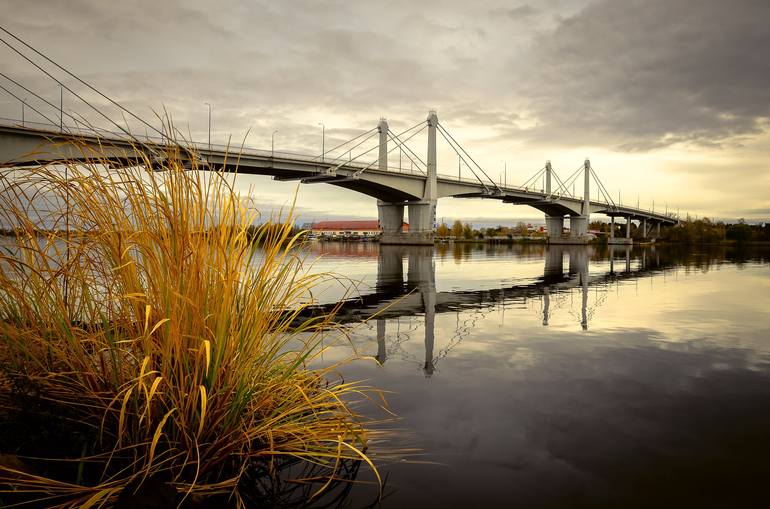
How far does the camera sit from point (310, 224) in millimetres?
4152

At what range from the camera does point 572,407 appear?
14.1 ft

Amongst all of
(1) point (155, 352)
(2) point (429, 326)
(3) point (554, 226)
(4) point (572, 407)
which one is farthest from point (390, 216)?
(1) point (155, 352)

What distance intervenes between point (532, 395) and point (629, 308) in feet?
25.1

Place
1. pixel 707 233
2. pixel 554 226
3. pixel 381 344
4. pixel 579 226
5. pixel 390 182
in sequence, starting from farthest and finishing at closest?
pixel 707 233
pixel 554 226
pixel 579 226
pixel 390 182
pixel 381 344

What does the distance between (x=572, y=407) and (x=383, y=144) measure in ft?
204

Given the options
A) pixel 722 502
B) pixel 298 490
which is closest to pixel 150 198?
pixel 298 490

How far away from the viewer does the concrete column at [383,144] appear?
60.5m

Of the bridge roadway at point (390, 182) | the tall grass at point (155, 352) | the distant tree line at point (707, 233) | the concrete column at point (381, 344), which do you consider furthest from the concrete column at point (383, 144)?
the distant tree line at point (707, 233)

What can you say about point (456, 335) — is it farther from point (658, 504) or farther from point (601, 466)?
point (658, 504)

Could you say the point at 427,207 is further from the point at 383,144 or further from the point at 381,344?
the point at 381,344

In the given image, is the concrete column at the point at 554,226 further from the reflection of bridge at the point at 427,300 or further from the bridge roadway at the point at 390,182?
the reflection of bridge at the point at 427,300

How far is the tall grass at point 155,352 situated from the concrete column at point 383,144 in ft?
186

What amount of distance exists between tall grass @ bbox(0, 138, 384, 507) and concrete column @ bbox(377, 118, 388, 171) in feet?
186

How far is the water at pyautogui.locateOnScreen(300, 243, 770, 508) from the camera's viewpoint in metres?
2.91
